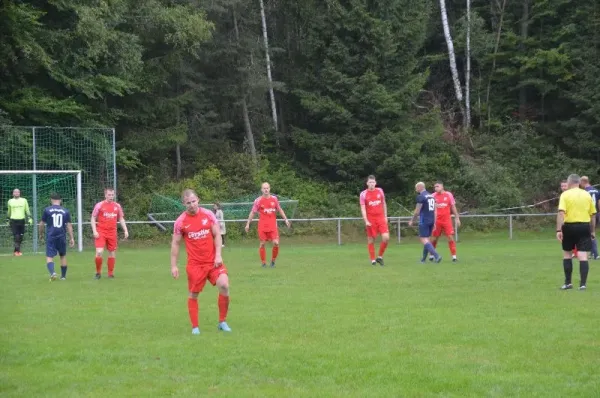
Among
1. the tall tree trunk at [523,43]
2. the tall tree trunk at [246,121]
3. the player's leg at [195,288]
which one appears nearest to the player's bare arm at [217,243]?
the player's leg at [195,288]

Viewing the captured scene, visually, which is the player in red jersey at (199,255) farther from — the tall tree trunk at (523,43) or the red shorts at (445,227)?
the tall tree trunk at (523,43)

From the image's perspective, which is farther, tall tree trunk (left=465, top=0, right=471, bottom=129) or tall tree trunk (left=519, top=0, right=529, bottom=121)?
tall tree trunk (left=465, top=0, right=471, bottom=129)

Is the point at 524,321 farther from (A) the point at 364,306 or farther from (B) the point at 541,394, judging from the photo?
(B) the point at 541,394

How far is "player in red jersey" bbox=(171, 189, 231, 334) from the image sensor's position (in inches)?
439

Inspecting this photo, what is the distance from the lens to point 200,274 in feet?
36.8

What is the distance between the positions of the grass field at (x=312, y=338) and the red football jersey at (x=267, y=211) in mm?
3390

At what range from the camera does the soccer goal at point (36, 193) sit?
102ft

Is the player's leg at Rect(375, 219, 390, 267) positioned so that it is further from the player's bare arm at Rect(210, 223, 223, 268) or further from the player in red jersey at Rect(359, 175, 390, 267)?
the player's bare arm at Rect(210, 223, 223, 268)

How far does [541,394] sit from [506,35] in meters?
42.8

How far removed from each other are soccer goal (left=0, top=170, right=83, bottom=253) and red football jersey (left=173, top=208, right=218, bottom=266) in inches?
784

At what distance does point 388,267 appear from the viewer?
70.0ft

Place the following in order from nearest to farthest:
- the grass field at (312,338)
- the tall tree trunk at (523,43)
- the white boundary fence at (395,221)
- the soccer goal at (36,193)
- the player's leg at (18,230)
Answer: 1. the grass field at (312,338)
2. the player's leg at (18,230)
3. the soccer goal at (36,193)
4. the white boundary fence at (395,221)
5. the tall tree trunk at (523,43)

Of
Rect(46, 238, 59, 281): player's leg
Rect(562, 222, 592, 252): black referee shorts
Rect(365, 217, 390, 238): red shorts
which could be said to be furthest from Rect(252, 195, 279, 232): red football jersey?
Rect(562, 222, 592, 252): black referee shorts

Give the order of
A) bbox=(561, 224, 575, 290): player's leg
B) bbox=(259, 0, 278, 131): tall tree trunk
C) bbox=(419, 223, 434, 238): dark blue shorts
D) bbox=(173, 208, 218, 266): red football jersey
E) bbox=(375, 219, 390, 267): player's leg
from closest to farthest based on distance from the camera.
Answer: bbox=(173, 208, 218, 266): red football jersey
bbox=(561, 224, 575, 290): player's leg
bbox=(375, 219, 390, 267): player's leg
bbox=(419, 223, 434, 238): dark blue shorts
bbox=(259, 0, 278, 131): tall tree trunk
